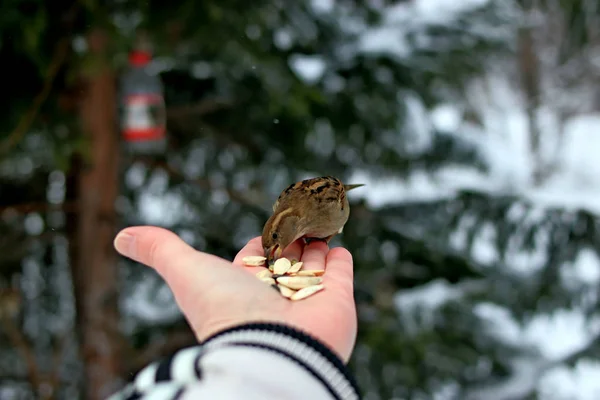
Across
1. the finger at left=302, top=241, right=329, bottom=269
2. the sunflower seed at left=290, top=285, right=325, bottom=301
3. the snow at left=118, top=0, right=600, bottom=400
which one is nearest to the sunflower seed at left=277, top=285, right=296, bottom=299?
the sunflower seed at left=290, top=285, right=325, bottom=301

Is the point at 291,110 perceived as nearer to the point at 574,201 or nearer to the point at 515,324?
the point at 574,201

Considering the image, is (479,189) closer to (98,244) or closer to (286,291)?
(98,244)

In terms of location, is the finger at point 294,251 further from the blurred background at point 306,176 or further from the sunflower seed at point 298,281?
the blurred background at point 306,176

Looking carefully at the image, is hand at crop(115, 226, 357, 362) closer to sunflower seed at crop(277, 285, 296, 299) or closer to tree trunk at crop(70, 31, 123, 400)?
sunflower seed at crop(277, 285, 296, 299)

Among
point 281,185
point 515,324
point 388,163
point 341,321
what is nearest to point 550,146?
point 515,324

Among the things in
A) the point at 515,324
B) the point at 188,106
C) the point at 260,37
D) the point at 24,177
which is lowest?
the point at 24,177
